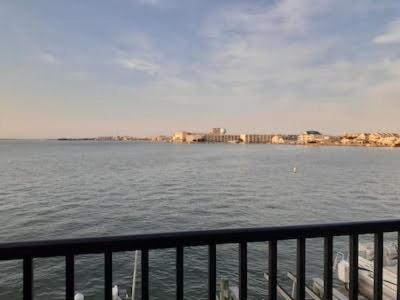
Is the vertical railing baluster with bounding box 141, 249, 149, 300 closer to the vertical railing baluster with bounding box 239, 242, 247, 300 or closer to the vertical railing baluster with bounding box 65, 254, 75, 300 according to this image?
the vertical railing baluster with bounding box 65, 254, 75, 300

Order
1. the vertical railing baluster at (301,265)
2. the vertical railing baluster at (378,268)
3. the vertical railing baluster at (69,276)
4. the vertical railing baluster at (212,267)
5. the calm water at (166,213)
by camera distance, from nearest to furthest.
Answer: the vertical railing baluster at (69,276)
the vertical railing baluster at (212,267)
the vertical railing baluster at (301,265)
the vertical railing baluster at (378,268)
the calm water at (166,213)

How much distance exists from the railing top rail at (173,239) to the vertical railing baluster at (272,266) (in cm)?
11

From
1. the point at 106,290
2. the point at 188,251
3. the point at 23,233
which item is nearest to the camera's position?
the point at 106,290

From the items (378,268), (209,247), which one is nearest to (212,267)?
(209,247)

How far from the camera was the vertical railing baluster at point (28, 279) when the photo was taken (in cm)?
252

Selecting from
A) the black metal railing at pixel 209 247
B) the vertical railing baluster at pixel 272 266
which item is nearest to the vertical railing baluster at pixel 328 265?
the black metal railing at pixel 209 247

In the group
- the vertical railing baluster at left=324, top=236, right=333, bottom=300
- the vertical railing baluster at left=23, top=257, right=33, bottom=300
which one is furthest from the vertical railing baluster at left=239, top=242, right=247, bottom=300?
the vertical railing baluster at left=23, top=257, right=33, bottom=300

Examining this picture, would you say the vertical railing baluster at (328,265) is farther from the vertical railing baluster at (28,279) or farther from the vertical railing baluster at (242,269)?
the vertical railing baluster at (28,279)

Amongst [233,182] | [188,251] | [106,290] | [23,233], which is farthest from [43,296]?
[233,182]

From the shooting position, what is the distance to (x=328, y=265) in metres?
3.18

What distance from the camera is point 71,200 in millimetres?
39375

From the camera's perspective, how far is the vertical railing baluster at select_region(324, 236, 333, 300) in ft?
10.3

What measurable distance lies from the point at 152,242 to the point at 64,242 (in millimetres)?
600

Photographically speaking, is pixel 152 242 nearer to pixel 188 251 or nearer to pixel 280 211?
pixel 188 251
